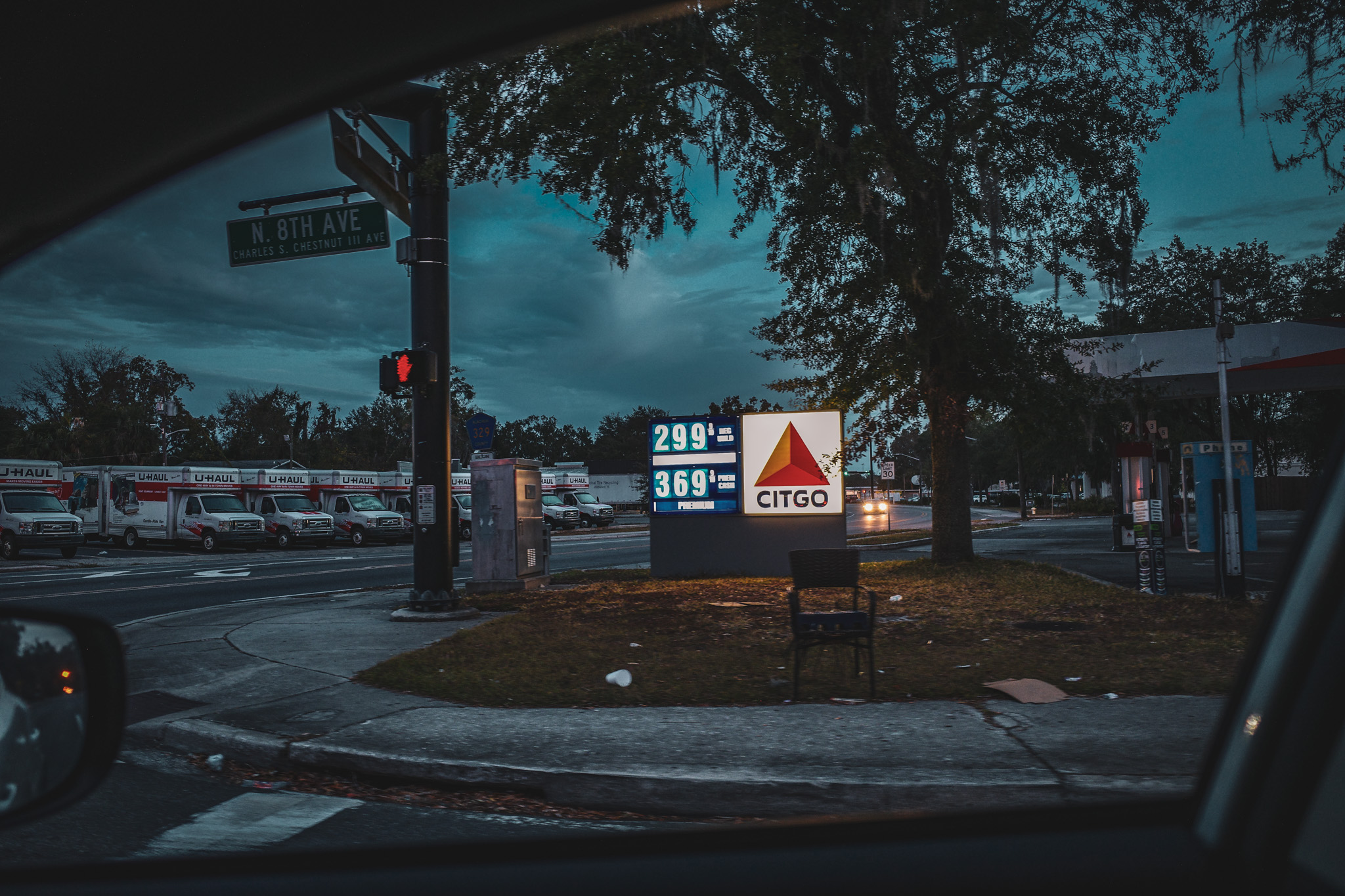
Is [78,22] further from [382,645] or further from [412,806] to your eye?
[382,645]

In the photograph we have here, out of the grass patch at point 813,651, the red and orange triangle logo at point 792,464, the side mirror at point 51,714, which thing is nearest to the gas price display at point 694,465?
the red and orange triangle logo at point 792,464

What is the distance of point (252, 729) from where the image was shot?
616cm

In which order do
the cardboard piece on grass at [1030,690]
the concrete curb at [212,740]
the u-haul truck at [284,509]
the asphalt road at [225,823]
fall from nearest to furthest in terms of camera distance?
the asphalt road at [225,823]
the concrete curb at [212,740]
the cardboard piece on grass at [1030,690]
the u-haul truck at [284,509]

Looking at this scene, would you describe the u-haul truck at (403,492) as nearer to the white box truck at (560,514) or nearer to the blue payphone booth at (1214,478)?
the white box truck at (560,514)

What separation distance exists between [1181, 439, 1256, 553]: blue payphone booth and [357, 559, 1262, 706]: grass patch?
7.40m

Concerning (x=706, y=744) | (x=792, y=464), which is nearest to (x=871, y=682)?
(x=706, y=744)

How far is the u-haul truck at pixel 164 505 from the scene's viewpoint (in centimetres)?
3391

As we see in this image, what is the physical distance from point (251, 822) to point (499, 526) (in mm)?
10497

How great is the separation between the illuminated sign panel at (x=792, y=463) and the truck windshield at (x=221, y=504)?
24755 millimetres

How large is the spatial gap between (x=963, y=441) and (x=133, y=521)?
32.2 metres

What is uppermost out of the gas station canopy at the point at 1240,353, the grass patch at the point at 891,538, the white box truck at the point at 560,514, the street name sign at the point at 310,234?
the street name sign at the point at 310,234

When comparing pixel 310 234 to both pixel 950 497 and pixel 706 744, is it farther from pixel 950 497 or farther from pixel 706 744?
pixel 950 497

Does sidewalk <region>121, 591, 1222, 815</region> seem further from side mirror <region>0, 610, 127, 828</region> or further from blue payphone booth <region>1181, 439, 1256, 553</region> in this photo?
blue payphone booth <region>1181, 439, 1256, 553</region>

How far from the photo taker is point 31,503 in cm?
3017
